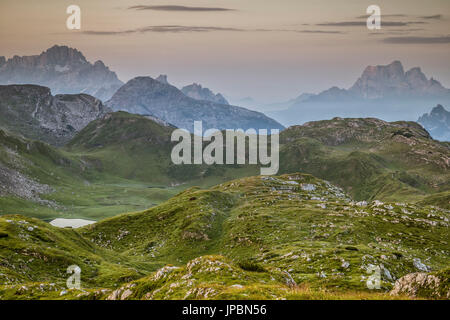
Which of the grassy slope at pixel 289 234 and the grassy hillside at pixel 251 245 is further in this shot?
the grassy slope at pixel 289 234

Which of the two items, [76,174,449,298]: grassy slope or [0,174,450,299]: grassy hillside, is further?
[76,174,449,298]: grassy slope

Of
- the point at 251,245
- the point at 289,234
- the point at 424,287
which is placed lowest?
the point at 251,245

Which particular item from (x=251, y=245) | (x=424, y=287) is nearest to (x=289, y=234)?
(x=251, y=245)

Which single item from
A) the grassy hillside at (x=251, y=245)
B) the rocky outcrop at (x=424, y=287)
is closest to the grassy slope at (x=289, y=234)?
the grassy hillside at (x=251, y=245)

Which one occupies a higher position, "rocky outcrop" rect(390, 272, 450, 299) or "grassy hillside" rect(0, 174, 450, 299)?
"rocky outcrop" rect(390, 272, 450, 299)

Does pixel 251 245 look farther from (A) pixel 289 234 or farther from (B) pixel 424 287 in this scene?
(B) pixel 424 287

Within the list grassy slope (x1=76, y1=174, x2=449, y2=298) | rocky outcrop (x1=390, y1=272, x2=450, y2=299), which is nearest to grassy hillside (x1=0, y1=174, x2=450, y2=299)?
grassy slope (x1=76, y1=174, x2=449, y2=298)

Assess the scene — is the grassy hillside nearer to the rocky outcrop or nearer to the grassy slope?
the grassy slope

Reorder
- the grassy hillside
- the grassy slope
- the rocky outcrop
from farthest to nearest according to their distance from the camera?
1. the grassy slope
2. the grassy hillside
3. the rocky outcrop

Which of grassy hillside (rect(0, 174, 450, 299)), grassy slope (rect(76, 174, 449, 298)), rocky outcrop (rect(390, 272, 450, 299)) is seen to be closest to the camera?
rocky outcrop (rect(390, 272, 450, 299))

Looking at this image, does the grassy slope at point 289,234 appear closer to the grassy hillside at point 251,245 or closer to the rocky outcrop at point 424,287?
the grassy hillside at point 251,245
